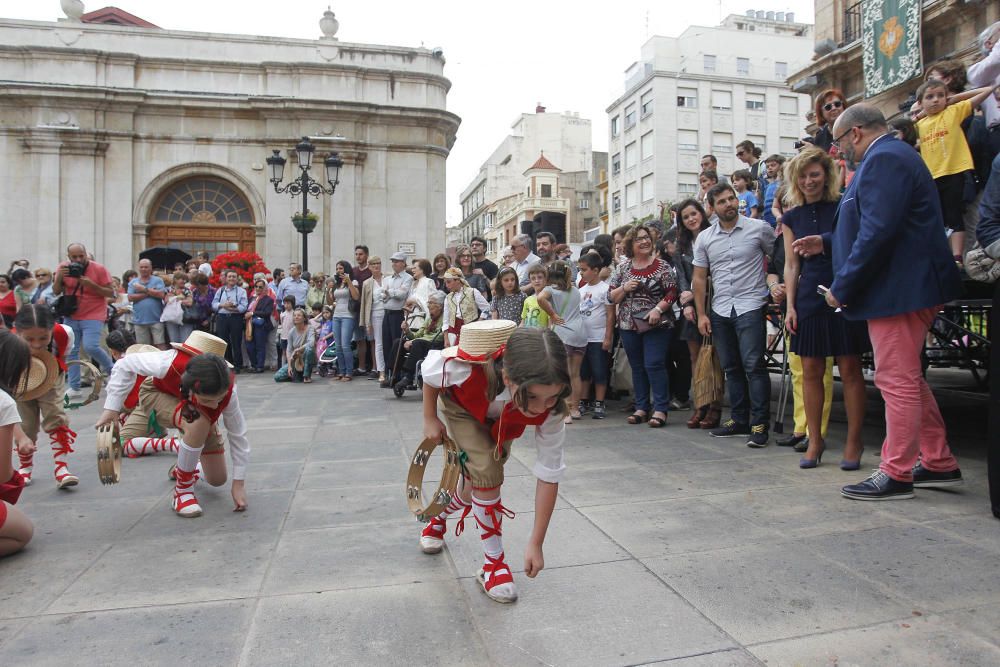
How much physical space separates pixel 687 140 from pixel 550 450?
57289 millimetres

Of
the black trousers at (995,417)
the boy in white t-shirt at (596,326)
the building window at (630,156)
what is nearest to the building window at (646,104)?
the building window at (630,156)

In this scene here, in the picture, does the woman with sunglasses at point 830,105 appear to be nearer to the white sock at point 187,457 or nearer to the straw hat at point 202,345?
the straw hat at point 202,345

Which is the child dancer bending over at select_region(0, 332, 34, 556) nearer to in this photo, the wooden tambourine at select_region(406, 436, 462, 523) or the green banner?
the wooden tambourine at select_region(406, 436, 462, 523)

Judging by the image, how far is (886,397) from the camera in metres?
4.08

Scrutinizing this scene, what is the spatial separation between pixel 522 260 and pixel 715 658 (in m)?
7.16

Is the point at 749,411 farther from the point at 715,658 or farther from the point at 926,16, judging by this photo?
the point at 926,16

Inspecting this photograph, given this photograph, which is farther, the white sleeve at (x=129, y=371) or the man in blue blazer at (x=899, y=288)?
the white sleeve at (x=129, y=371)

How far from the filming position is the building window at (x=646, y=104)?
56469 millimetres

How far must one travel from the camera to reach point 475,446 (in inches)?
118

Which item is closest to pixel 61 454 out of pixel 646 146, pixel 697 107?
pixel 646 146

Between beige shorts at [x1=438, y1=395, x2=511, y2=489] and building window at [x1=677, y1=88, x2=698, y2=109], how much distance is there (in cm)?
5777

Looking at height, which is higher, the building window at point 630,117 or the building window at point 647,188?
the building window at point 630,117

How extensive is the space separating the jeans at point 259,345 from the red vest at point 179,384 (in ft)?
29.8

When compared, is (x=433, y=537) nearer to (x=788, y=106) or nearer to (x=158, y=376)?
(x=158, y=376)
